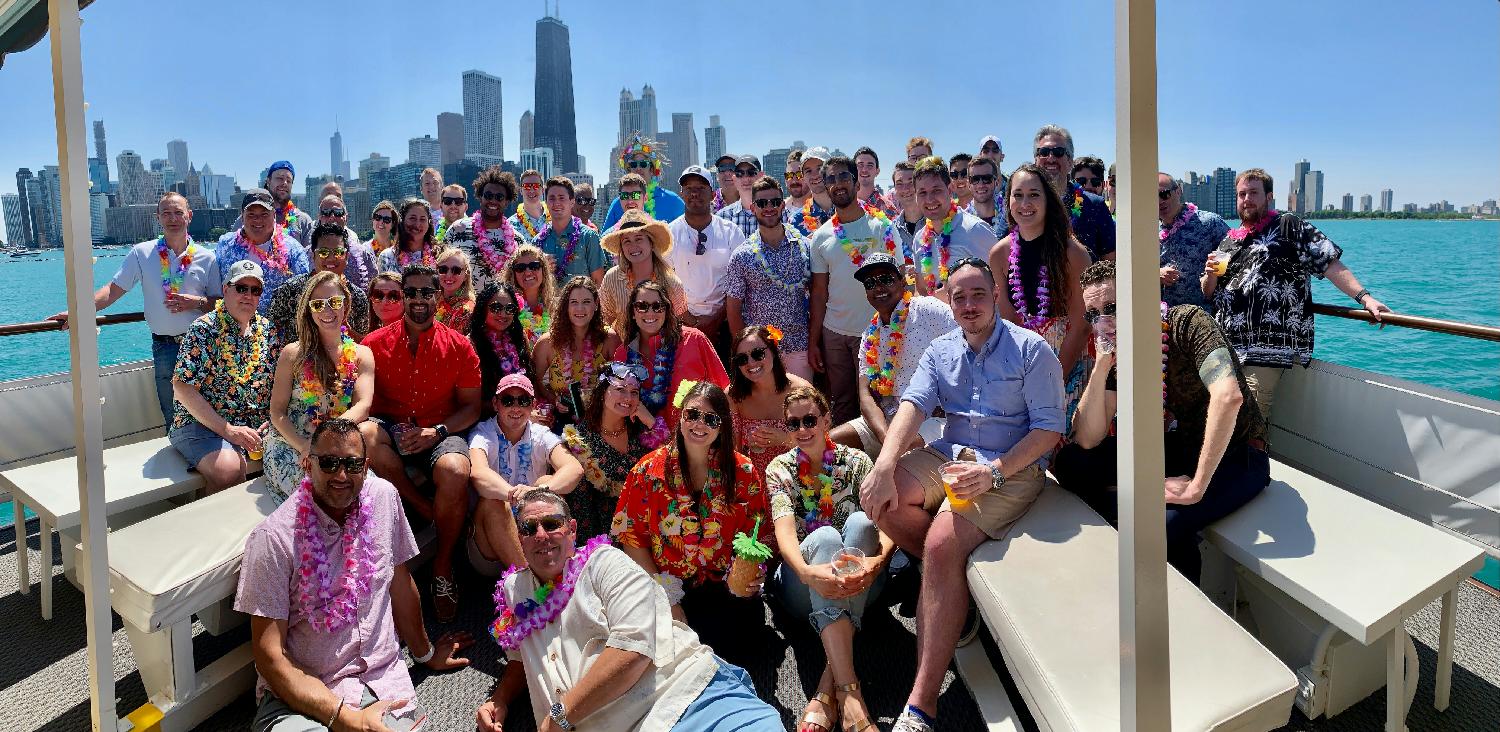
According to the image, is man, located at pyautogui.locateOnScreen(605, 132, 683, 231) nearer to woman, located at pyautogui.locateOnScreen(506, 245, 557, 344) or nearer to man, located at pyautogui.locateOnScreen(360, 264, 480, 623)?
woman, located at pyautogui.locateOnScreen(506, 245, 557, 344)

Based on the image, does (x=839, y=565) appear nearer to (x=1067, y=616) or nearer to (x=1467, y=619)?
(x=1067, y=616)

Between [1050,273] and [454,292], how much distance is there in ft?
8.69

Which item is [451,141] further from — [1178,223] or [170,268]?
[1178,223]

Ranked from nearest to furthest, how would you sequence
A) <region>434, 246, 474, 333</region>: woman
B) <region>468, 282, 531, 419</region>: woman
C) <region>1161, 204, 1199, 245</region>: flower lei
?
<region>468, 282, 531, 419</region>: woman, <region>434, 246, 474, 333</region>: woman, <region>1161, 204, 1199, 245</region>: flower lei

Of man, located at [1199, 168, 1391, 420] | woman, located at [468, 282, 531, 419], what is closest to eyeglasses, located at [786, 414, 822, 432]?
woman, located at [468, 282, 531, 419]

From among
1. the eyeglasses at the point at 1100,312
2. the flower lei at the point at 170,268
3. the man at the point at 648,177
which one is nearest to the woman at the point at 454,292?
the flower lei at the point at 170,268

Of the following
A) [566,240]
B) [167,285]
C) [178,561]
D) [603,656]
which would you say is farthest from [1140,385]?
[167,285]

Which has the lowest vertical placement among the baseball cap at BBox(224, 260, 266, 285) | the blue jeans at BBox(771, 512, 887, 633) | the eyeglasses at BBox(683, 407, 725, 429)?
the blue jeans at BBox(771, 512, 887, 633)

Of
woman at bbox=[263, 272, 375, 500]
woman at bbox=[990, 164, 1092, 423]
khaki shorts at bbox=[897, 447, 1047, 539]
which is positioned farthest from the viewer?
woman at bbox=[990, 164, 1092, 423]

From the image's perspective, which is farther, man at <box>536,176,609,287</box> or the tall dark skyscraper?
man at <box>536,176,609,287</box>

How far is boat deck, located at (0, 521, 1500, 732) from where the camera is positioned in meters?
2.35

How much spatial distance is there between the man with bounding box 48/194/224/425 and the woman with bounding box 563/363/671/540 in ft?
7.40

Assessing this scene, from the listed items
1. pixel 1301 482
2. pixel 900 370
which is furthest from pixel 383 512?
pixel 1301 482

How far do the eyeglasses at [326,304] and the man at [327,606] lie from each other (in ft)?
3.11
